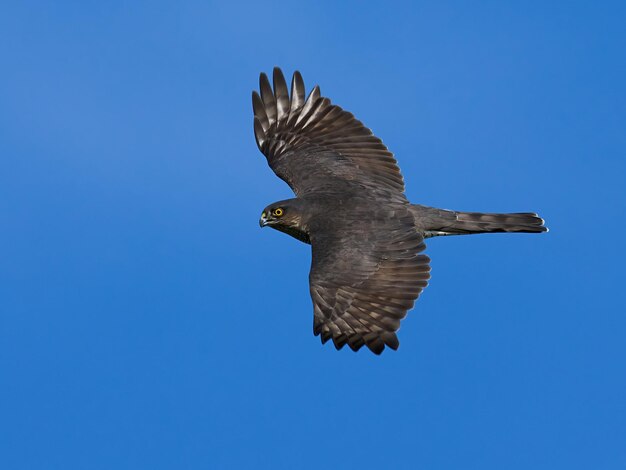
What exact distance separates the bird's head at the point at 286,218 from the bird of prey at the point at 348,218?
2cm

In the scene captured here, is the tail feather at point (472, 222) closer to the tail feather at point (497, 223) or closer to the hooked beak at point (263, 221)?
the tail feather at point (497, 223)

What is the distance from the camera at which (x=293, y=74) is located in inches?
704

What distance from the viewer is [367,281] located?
14359mm

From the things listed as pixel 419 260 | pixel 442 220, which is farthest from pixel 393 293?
pixel 442 220

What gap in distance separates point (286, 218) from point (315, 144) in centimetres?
201

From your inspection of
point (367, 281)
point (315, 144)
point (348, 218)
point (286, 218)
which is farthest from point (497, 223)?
point (315, 144)

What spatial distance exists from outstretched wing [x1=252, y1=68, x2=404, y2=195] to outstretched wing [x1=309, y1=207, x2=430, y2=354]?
1.42 m

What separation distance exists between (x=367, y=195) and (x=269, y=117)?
2953 mm

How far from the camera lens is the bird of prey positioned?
1410cm

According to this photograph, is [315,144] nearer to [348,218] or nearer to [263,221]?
[263,221]

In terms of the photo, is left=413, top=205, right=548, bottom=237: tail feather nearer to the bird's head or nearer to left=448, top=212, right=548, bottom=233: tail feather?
left=448, top=212, right=548, bottom=233: tail feather

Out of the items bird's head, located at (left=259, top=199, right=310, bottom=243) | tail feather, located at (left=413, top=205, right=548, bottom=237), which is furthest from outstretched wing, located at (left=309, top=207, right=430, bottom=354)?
bird's head, located at (left=259, top=199, right=310, bottom=243)

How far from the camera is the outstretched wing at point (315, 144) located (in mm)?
16500

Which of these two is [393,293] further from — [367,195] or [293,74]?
[293,74]
